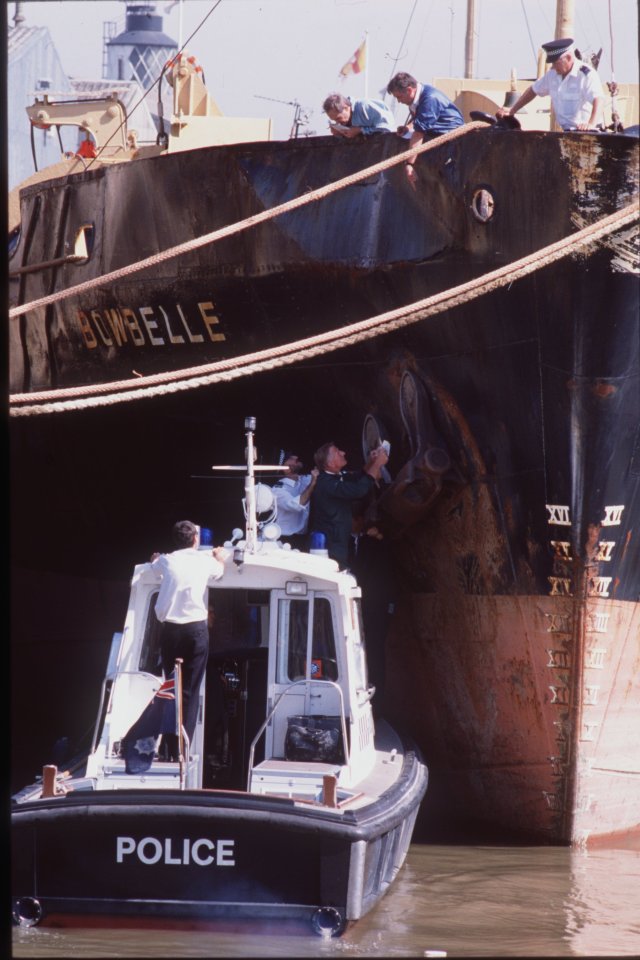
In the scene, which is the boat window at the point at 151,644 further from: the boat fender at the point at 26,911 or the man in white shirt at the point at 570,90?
the man in white shirt at the point at 570,90

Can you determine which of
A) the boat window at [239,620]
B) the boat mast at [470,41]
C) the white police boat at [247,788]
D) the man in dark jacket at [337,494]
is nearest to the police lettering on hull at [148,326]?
the man in dark jacket at [337,494]

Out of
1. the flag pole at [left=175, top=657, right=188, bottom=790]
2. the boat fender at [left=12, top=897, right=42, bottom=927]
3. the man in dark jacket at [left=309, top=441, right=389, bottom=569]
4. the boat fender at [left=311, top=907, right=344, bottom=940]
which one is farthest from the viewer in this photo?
the man in dark jacket at [left=309, top=441, right=389, bottom=569]

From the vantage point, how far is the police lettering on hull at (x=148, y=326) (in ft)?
39.8

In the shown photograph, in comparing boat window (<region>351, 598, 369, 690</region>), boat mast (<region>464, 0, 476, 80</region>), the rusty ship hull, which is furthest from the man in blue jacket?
boat mast (<region>464, 0, 476, 80</region>)

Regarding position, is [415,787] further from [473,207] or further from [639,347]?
[473,207]

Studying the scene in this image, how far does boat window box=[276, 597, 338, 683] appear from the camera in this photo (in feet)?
31.3

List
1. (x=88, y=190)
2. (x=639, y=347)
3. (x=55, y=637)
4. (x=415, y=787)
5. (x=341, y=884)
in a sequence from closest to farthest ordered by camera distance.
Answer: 1. (x=341, y=884)
2. (x=415, y=787)
3. (x=639, y=347)
4. (x=88, y=190)
5. (x=55, y=637)

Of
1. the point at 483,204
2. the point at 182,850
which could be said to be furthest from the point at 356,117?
the point at 182,850

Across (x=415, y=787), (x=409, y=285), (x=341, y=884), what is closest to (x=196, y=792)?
(x=341, y=884)

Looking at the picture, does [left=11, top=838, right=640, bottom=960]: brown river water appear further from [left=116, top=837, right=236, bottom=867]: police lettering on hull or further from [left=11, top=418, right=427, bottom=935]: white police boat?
[left=116, top=837, right=236, bottom=867]: police lettering on hull

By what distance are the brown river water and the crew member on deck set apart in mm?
5603

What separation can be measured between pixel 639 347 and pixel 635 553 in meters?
1.60

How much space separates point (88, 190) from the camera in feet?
42.6

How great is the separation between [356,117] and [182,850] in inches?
237
